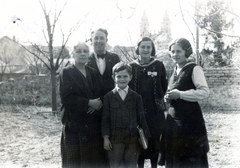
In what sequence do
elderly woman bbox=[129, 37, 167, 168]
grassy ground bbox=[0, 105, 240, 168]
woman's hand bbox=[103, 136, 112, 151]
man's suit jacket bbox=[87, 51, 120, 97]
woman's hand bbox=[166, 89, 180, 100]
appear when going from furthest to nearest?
grassy ground bbox=[0, 105, 240, 168], elderly woman bbox=[129, 37, 167, 168], man's suit jacket bbox=[87, 51, 120, 97], woman's hand bbox=[103, 136, 112, 151], woman's hand bbox=[166, 89, 180, 100]

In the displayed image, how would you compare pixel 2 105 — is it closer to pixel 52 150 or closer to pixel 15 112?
pixel 15 112

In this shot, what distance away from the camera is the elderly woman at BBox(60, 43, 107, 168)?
2805 mm

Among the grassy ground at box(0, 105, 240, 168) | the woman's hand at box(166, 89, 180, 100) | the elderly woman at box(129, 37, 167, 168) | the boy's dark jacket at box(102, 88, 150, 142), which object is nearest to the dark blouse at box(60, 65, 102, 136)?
the boy's dark jacket at box(102, 88, 150, 142)

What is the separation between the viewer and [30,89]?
12344mm

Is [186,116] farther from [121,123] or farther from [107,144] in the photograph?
[107,144]

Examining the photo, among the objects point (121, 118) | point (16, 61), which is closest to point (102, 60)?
point (121, 118)

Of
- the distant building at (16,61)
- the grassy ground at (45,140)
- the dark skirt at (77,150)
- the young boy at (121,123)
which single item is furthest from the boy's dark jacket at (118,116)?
the distant building at (16,61)

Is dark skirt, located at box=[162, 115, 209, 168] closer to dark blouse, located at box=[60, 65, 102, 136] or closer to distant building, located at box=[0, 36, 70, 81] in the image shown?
dark blouse, located at box=[60, 65, 102, 136]

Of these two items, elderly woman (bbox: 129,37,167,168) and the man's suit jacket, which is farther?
elderly woman (bbox: 129,37,167,168)

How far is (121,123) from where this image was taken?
9.35ft

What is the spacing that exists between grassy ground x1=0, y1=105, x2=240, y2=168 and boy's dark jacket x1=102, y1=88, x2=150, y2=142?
1724mm

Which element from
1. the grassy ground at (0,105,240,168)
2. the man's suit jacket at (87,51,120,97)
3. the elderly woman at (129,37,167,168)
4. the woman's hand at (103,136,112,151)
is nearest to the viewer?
the woman's hand at (103,136,112,151)

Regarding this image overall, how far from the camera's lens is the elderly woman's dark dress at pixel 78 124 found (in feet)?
9.19

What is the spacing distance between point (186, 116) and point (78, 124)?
112cm
